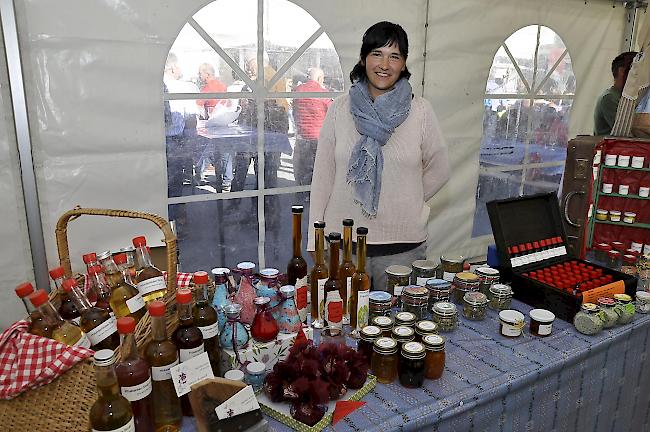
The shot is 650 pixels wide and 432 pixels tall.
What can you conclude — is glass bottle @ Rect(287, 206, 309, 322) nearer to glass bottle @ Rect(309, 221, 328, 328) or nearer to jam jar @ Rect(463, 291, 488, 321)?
glass bottle @ Rect(309, 221, 328, 328)

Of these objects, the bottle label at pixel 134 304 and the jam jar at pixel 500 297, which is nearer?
the bottle label at pixel 134 304

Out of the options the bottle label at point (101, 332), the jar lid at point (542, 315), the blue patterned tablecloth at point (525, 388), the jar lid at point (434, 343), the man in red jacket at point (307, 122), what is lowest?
the blue patterned tablecloth at point (525, 388)

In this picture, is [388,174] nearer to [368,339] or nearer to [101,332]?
[368,339]

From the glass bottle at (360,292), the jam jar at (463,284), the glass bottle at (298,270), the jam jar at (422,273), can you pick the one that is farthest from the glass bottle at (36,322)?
the jam jar at (463,284)

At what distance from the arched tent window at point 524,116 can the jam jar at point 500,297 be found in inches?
81.6

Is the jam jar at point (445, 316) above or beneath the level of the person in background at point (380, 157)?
beneath

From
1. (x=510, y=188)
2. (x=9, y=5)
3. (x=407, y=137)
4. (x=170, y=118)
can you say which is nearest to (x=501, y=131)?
(x=510, y=188)

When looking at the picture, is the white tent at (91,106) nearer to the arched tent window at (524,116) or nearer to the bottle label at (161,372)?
the arched tent window at (524,116)

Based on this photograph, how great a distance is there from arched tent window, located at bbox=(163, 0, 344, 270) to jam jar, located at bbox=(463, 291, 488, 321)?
48.7 inches

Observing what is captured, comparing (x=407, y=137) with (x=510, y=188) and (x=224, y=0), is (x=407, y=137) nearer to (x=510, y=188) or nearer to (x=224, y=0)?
(x=224, y=0)

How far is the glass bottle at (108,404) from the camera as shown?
80cm

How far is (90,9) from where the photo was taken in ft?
6.40

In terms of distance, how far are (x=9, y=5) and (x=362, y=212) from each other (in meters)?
1.47

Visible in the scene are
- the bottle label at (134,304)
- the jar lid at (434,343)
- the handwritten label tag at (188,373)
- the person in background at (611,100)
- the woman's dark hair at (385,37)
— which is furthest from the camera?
the person in background at (611,100)
